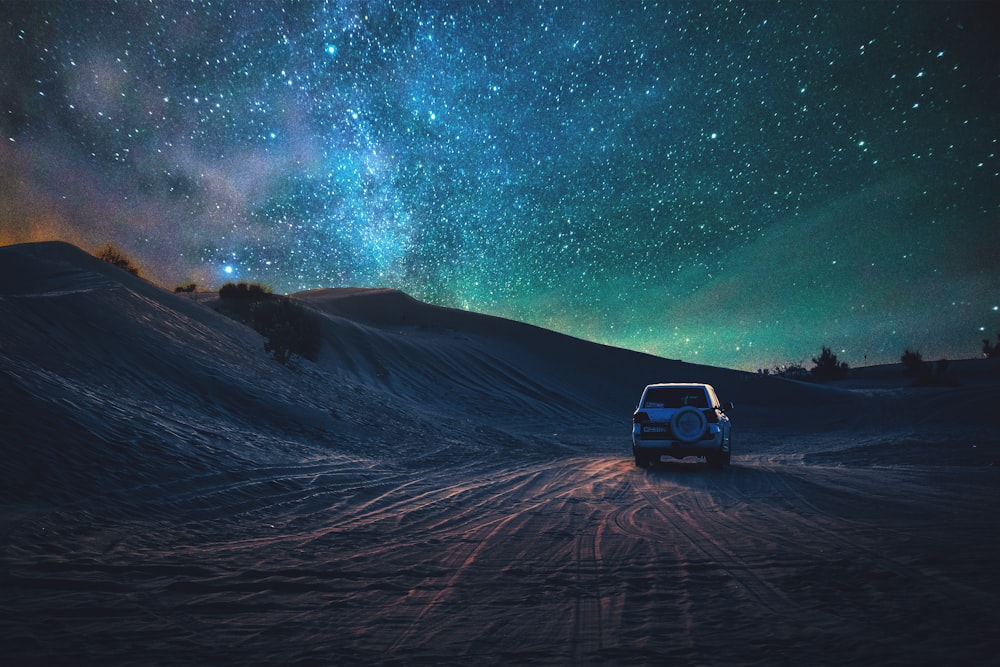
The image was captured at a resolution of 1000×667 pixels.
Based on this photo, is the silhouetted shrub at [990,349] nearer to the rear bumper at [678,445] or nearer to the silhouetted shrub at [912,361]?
the silhouetted shrub at [912,361]

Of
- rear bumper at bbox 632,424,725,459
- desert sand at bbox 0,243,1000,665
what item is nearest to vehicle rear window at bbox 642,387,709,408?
rear bumper at bbox 632,424,725,459

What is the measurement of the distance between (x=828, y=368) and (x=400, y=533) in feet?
207

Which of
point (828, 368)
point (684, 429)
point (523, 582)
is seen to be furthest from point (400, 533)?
point (828, 368)

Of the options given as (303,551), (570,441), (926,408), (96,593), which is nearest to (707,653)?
(303,551)

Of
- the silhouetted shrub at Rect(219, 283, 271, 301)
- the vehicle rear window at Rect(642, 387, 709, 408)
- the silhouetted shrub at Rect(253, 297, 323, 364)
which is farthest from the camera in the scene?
the silhouetted shrub at Rect(219, 283, 271, 301)

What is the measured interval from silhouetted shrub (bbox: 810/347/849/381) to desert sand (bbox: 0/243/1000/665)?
154 feet

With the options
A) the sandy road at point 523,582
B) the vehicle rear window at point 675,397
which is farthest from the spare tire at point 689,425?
the sandy road at point 523,582

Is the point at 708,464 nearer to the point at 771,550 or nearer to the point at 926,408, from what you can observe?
the point at 771,550

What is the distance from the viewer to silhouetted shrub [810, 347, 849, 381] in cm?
5767

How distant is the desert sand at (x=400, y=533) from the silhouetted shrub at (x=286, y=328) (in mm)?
4026

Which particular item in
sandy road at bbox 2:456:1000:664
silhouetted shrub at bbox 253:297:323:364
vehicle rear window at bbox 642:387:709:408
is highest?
silhouetted shrub at bbox 253:297:323:364

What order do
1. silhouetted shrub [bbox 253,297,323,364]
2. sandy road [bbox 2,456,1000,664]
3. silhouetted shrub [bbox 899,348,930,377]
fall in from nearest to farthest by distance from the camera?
sandy road [bbox 2,456,1000,664]
silhouetted shrub [bbox 253,297,323,364]
silhouetted shrub [bbox 899,348,930,377]

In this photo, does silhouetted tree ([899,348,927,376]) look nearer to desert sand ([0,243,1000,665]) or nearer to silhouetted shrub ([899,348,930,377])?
silhouetted shrub ([899,348,930,377])

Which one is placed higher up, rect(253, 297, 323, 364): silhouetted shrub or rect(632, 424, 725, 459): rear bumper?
rect(253, 297, 323, 364): silhouetted shrub
